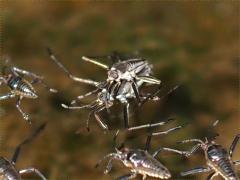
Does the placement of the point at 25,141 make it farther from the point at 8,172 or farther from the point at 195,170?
the point at 195,170

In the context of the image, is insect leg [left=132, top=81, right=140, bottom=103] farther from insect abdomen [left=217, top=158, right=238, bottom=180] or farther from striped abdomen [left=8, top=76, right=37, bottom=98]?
insect abdomen [left=217, top=158, right=238, bottom=180]

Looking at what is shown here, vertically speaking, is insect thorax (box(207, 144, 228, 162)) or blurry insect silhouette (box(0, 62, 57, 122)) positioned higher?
blurry insect silhouette (box(0, 62, 57, 122))

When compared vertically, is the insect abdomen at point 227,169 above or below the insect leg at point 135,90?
below

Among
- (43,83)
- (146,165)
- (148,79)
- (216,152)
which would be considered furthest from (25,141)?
(216,152)

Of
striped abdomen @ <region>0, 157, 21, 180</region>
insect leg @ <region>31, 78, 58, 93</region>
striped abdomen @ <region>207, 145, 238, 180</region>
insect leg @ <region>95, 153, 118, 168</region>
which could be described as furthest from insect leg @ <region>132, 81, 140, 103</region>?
striped abdomen @ <region>0, 157, 21, 180</region>

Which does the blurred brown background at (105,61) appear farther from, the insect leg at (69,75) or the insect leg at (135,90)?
the insect leg at (135,90)

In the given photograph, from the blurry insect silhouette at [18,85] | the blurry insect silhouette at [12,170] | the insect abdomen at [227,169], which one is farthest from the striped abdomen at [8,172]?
the insect abdomen at [227,169]

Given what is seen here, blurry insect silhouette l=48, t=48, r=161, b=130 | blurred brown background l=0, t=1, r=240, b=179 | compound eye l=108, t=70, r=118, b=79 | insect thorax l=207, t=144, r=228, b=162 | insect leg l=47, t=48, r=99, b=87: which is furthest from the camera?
insect leg l=47, t=48, r=99, b=87
